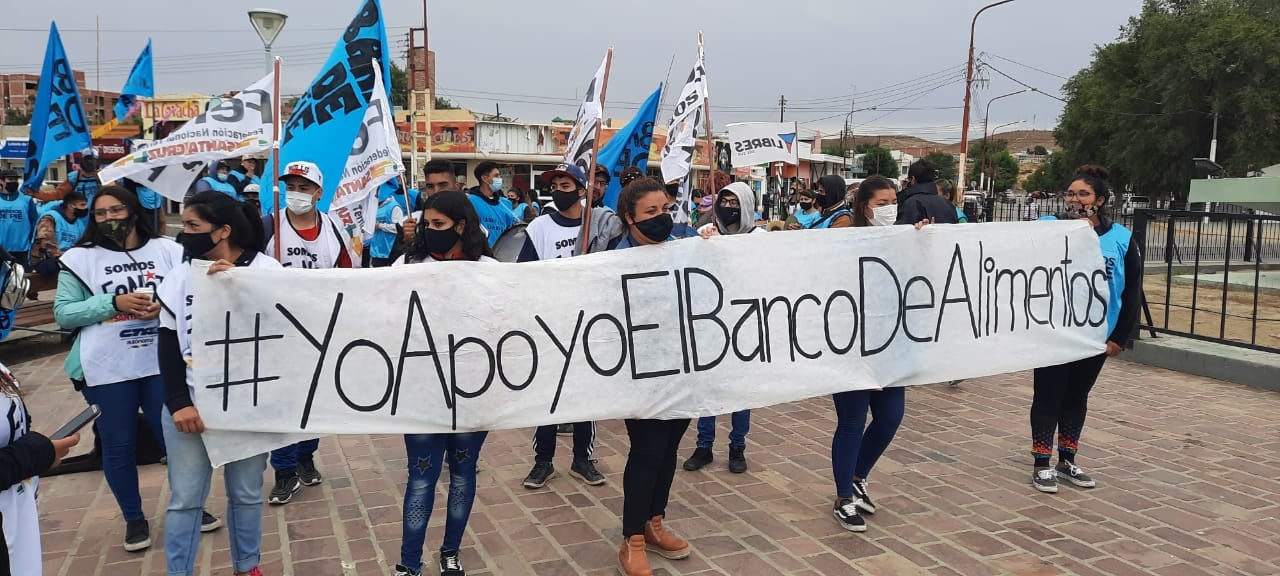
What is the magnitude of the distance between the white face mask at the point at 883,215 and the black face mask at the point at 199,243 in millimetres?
3214

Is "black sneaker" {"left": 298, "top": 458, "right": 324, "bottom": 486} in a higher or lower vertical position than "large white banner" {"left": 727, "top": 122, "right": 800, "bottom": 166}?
lower

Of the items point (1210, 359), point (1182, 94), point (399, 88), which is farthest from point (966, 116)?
point (399, 88)

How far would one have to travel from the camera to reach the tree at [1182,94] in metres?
37.4

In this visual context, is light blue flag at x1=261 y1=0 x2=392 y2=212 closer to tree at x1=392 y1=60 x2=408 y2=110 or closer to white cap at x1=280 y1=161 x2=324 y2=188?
white cap at x1=280 y1=161 x2=324 y2=188

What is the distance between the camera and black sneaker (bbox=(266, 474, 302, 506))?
4527 mm

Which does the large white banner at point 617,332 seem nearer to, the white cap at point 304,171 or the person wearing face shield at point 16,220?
the white cap at point 304,171

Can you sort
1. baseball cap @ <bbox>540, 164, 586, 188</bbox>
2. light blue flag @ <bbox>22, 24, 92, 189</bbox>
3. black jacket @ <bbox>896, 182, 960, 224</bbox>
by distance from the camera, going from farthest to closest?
light blue flag @ <bbox>22, 24, 92, 189</bbox>
black jacket @ <bbox>896, 182, 960, 224</bbox>
baseball cap @ <bbox>540, 164, 586, 188</bbox>

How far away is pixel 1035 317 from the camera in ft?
16.3

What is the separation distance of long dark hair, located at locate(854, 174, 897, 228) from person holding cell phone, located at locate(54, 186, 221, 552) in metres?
3.40

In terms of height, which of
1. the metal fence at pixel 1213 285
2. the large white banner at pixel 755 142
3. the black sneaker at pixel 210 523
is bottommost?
the black sneaker at pixel 210 523

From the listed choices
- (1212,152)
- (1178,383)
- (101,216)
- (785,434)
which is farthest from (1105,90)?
(101,216)

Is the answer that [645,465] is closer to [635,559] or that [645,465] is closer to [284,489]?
[635,559]

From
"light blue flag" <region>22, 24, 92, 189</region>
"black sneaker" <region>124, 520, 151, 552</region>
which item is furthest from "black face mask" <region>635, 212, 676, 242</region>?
"light blue flag" <region>22, 24, 92, 189</region>

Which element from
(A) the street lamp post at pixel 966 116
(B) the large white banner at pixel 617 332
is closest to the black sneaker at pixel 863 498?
(B) the large white banner at pixel 617 332
